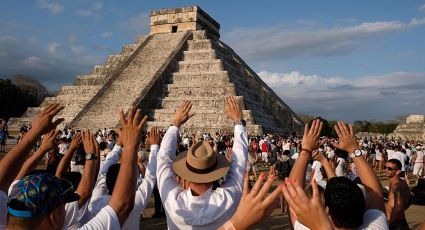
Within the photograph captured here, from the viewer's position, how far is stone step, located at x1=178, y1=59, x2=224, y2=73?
29375mm

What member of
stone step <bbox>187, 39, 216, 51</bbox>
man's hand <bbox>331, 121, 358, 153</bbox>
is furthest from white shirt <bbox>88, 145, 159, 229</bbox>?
stone step <bbox>187, 39, 216, 51</bbox>

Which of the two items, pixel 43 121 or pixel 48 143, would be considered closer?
pixel 43 121

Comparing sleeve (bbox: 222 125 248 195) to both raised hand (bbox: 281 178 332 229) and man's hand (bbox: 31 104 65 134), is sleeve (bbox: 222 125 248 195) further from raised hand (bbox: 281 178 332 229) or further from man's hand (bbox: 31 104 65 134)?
man's hand (bbox: 31 104 65 134)

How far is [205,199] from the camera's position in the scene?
298cm

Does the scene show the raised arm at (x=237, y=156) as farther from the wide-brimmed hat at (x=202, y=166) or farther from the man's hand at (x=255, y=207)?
the man's hand at (x=255, y=207)

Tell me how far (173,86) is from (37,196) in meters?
27.3

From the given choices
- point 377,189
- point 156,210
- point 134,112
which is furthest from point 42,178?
point 156,210

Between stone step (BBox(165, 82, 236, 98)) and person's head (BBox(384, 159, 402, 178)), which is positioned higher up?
stone step (BBox(165, 82, 236, 98))

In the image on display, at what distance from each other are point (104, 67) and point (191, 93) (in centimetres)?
1010

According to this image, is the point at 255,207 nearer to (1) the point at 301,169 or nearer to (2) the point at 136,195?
(1) the point at 301,169

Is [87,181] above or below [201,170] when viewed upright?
below

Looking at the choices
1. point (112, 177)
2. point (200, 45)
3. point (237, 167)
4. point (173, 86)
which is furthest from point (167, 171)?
point (200, 45)

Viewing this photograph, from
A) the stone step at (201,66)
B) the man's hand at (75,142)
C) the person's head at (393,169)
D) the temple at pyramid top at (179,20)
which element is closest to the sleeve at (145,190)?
the man's hand at (75,142)

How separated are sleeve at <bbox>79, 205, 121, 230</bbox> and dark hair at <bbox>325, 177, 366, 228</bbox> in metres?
1.26
